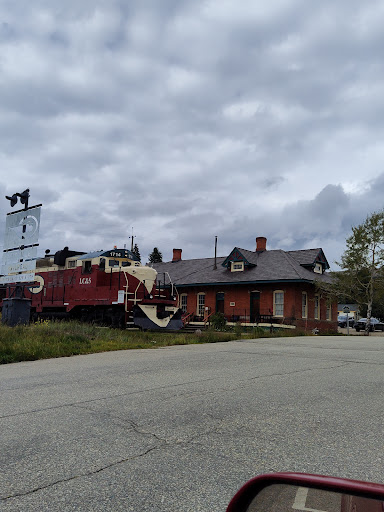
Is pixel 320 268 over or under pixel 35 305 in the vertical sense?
over

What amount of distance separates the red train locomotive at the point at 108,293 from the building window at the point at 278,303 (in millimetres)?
11660

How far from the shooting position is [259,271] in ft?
117

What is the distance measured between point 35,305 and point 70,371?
59.8 ft

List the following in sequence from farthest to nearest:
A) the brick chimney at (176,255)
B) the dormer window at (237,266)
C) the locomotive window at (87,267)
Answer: the brick chimney at (176,255)
the dormer window at (237,266)
the locomotive window at (87,267)

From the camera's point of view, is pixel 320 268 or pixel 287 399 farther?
pixel 320 268

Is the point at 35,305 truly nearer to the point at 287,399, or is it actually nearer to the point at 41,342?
the point at 41,342

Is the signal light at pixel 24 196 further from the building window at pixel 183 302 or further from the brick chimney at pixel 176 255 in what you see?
the brick chimney at pixel 176 255

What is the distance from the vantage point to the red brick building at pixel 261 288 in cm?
3384

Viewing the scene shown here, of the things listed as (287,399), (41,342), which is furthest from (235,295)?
(287,399)

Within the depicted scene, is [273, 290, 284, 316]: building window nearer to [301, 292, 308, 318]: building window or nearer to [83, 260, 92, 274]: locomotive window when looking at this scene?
[301, 292, 308, 318]: building window

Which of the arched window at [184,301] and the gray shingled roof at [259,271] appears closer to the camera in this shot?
the gray shingled roof at [259,271]

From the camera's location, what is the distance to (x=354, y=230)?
35.4 meters

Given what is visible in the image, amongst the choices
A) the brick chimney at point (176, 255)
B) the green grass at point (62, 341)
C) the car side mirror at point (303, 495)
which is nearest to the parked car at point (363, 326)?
the brick chimney at point (176, 255)

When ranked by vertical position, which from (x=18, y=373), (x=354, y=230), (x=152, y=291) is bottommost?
(x=18, y=373)
